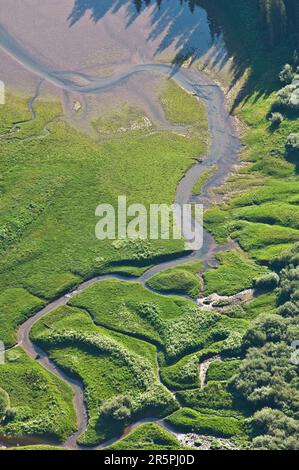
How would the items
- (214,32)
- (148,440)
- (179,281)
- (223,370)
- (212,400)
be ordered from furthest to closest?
1. (214,32)
2. (179,281)
3. (223,370)
4. (212,400)
5. (148,440)

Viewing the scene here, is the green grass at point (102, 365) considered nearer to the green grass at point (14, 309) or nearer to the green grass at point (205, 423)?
the green grass at point (205, 423)

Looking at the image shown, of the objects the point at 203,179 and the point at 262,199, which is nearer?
the point at 262,199

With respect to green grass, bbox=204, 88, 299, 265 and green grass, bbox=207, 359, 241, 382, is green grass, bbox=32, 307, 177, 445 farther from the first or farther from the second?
green grass, bbox=204, 88, 299, 265

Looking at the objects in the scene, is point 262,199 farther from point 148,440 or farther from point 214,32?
point 148,440

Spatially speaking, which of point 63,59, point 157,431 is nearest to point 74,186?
point 63,59

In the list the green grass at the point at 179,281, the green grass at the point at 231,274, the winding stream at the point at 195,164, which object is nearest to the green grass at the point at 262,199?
the green grass at the point at 231,274

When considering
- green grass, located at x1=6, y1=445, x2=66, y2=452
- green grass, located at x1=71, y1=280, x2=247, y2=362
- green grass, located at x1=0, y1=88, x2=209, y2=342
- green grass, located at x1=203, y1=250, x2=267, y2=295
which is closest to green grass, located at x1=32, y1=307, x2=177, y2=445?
green grass, located at x1=71, y1=280, x2=247, y2=362

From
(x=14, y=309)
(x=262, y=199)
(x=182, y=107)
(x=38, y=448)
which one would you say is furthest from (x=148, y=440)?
(x=182, y=107)
